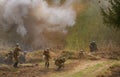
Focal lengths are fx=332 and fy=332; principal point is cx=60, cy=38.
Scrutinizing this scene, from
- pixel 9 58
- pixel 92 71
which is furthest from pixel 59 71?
pixel 9 58

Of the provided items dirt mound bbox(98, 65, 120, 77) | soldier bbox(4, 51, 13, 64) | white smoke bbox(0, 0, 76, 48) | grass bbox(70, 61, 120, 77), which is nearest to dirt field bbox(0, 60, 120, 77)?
grass bbox(70, 61, 120, 77)

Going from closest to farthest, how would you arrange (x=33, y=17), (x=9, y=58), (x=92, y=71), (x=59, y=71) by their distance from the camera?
(x=92, y=71) → (x=59, y=71) → (x=9, y=58) → (x=33, y=17)

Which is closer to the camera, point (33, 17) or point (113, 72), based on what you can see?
point (113, 72)

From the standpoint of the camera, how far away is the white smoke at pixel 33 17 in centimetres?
4950

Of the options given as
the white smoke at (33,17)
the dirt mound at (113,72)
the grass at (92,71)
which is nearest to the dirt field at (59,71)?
the grass at (92,71)

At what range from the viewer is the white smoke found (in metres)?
49.5

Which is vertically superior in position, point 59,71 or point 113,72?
point 59,71

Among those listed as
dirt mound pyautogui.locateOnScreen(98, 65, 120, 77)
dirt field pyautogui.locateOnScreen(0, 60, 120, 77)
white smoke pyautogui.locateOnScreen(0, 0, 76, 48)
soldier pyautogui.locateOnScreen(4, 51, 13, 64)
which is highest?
white smoke pyautogui.locateOnScreen(0, 0, 76, 48)

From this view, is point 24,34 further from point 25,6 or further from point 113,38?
point 113,38

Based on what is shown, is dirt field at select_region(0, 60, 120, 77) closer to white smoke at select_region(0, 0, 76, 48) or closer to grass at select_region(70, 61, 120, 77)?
grass at select_region(70, 61, 120, 77)

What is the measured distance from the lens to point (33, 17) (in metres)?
50.3

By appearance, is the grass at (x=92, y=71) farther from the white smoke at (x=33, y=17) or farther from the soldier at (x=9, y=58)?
the white smoke at (x=33, y=17)

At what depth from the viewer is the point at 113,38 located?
151ft

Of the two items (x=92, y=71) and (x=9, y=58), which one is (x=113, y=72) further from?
(x=9, y=58)
